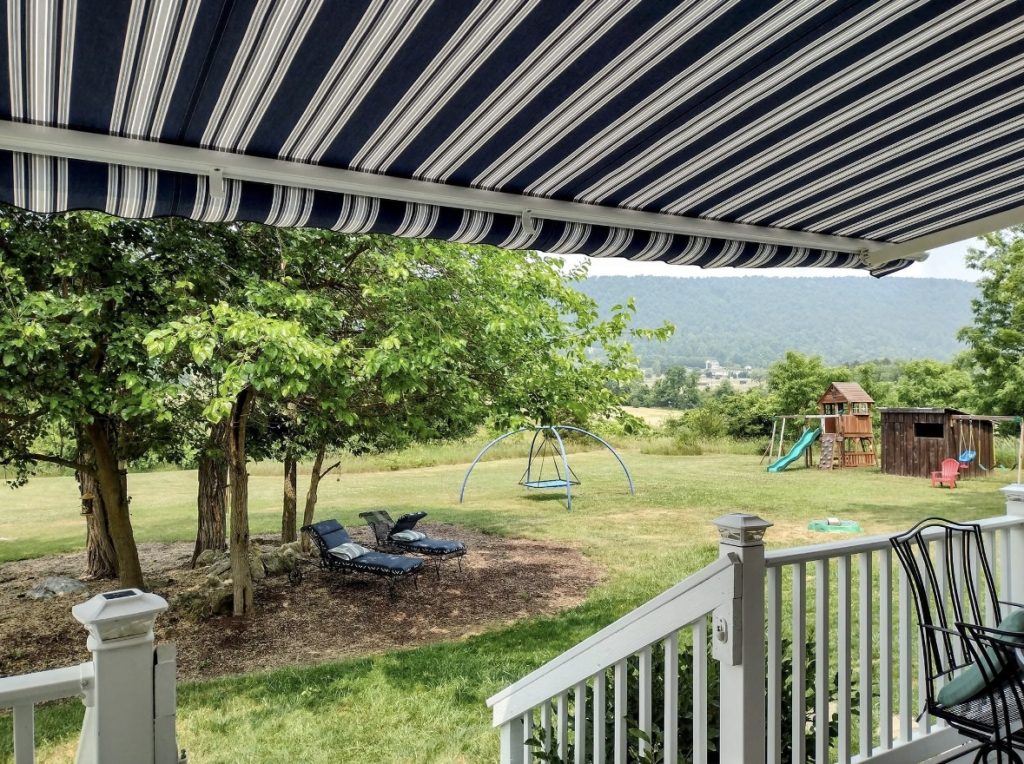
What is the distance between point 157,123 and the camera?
51.9 inches

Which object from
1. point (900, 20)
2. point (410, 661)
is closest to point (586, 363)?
point (410, 661)

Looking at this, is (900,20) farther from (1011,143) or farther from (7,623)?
(7,623)

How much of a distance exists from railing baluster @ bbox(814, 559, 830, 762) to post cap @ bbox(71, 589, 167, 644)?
1.40m

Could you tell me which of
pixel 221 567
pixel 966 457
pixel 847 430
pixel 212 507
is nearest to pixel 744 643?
pixel 221 567

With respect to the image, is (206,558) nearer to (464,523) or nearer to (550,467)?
(464,523)

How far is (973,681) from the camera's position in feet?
5.30

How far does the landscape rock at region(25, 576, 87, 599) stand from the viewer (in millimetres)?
6816

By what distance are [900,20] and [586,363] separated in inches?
249

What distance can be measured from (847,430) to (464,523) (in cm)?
871

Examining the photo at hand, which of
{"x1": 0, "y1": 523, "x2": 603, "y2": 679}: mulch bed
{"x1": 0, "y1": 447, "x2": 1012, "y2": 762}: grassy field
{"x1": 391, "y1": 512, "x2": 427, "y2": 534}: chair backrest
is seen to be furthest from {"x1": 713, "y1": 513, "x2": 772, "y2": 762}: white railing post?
{"x1": 391, "y1": 512, "x2": 427, "y2": 534}: chair backrest

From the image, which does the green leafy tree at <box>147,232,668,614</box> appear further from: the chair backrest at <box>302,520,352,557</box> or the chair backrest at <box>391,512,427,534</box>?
the chair backrest at <box>391,512,427,534</box>

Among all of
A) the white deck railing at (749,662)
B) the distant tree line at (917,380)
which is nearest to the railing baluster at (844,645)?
the white deck railing at (749,662)

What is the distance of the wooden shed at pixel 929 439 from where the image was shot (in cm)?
1275

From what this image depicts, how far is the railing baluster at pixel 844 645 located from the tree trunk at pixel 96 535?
6833 millimetres
